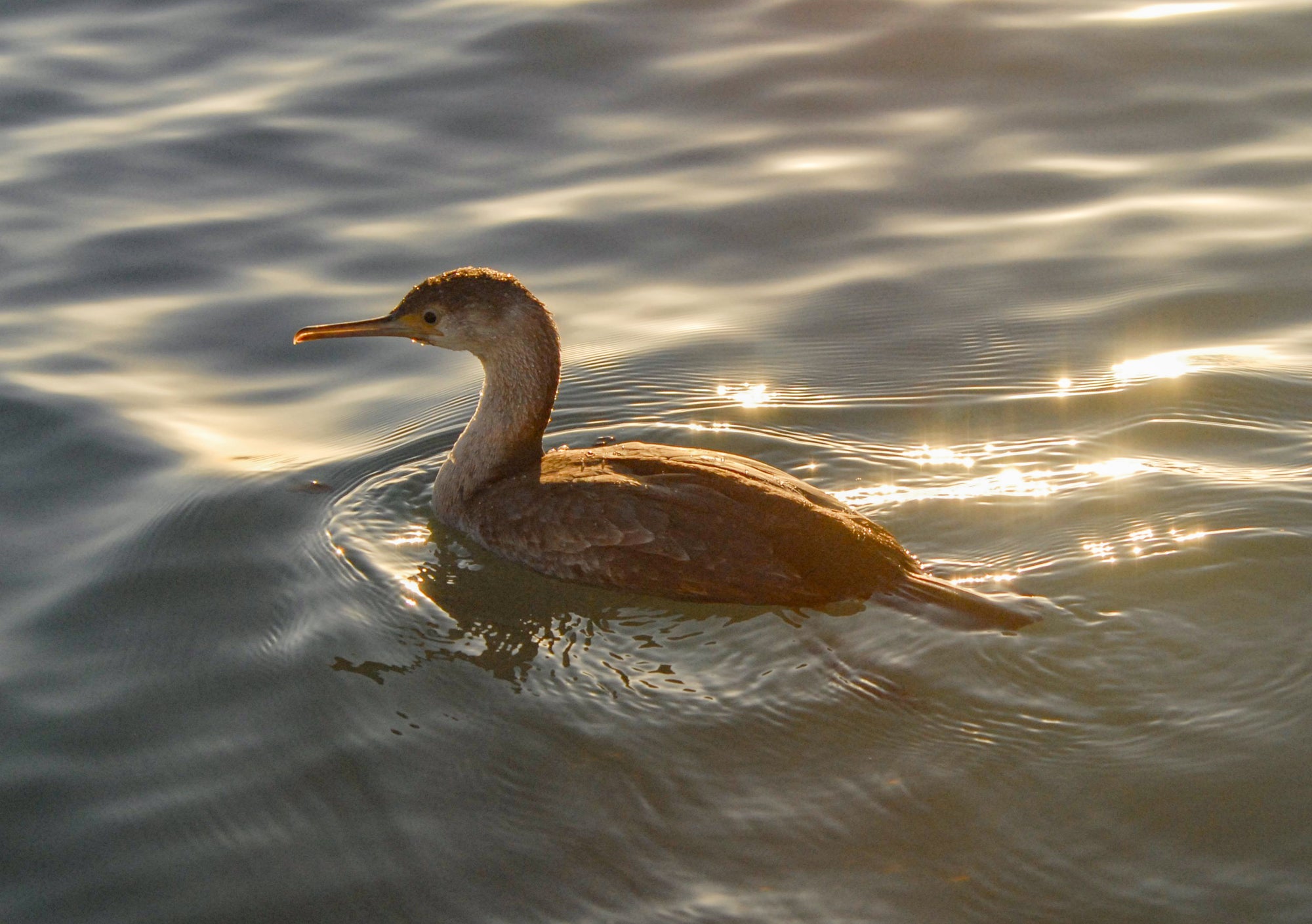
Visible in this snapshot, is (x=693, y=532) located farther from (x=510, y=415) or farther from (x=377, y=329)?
(x=377, y=329)

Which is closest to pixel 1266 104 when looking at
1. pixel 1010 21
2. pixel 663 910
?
pixel 1010 21

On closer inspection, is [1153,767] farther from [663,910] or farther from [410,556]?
→ [410,556]

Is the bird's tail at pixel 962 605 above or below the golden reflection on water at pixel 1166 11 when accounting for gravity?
below

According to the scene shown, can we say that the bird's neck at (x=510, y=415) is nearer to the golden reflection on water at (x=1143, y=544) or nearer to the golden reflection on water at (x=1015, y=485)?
the golden reflection on water at (x=1015, y=485)

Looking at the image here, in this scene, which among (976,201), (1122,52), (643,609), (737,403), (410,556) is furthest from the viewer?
(1122,52)

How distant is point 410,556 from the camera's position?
6523mm

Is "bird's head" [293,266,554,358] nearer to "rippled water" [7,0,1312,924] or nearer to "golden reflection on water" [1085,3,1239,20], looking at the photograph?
"rippled water" [7,0,1312,924]

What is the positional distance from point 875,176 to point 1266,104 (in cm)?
308

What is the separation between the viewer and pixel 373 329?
673cm

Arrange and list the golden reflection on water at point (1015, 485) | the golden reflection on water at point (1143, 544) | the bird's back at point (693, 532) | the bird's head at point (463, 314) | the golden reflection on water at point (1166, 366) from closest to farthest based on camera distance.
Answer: the bird's back at point (693, 532) < the golden reflection on water at point (1143, 544) < the golden reflection on water at point (1015, 485) < the bird's head at point (463, 314) < the golden reflection on water at point (1166, 366)

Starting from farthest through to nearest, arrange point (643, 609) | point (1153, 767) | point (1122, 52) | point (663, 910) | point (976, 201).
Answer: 1. point (1122, 52)
2. point (976, 201)
3. point (643, 609)
4. point (1153, 767)
5. point (663, 910)

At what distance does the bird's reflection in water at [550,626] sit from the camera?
554 cm

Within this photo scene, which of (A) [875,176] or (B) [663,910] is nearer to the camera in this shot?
(B) [663,910]

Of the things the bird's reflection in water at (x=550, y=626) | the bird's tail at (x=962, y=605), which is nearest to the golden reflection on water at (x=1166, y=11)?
the bird's tail at (x=962, y=605)
